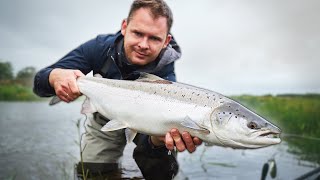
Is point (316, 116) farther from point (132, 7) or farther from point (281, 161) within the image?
point (132, 7)

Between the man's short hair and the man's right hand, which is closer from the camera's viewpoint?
the man's right hand

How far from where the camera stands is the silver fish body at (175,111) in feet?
8.96

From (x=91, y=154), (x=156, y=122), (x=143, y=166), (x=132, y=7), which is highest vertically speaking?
(x=132, y=7)

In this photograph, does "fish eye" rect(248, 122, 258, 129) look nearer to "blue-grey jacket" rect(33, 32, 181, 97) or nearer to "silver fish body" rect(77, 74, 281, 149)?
"silver fish body" rect(77, 74, 281, 149)

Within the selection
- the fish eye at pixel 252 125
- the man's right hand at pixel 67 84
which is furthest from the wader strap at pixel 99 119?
the fish eye at pixel 252 125

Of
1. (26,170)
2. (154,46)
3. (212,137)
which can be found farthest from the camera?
(26,170)

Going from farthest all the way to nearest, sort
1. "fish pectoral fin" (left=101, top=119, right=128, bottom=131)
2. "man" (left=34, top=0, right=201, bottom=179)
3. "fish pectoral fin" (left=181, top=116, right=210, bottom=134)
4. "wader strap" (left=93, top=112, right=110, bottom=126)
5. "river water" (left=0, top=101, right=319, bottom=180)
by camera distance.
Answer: "river water" (left=0, top=101, right=319, bottom=180) < "wader strap" (left=93, top=112, right=110, bottom=126) < "man" (left=34, top=0, right=201, bottom=179) < "fish pectoral fin" (left=101, top=119, right=128, bottom=131) < "fish pectoral fin" (left=181, top=116, right=210, bottom=134)

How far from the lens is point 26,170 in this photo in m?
6.18

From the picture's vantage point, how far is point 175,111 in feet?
10.1

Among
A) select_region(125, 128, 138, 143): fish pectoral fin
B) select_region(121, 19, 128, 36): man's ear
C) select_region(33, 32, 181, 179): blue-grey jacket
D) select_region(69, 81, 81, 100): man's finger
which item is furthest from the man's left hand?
select_region(121, 19, 128, 36): man's ear

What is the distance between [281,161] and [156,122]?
5860mm

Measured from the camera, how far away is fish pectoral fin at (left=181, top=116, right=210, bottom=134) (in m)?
2.89

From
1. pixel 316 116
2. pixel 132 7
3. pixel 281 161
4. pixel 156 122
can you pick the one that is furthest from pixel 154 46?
pixel 316 116

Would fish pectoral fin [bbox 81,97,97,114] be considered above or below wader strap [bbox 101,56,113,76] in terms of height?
below
